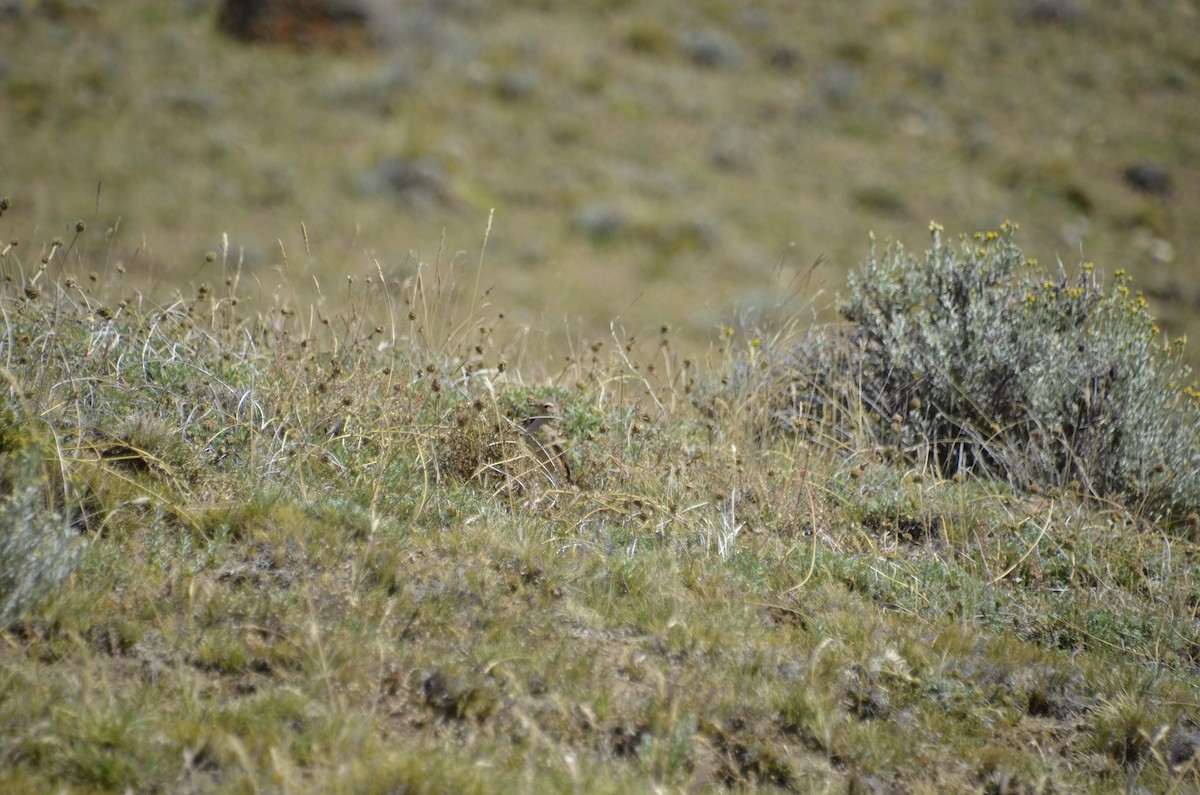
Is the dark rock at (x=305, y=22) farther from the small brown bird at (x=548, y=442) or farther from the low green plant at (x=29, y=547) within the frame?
the low green plant at (x=29, y=547)

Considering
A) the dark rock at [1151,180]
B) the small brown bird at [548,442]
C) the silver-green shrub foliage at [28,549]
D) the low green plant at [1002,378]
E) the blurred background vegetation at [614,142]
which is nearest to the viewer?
the silver-green shrub foliage at [28,549]

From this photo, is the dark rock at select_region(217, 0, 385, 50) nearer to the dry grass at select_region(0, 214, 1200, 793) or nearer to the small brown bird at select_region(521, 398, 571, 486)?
the dry grass at select_region(0, 214, 1200, 793)

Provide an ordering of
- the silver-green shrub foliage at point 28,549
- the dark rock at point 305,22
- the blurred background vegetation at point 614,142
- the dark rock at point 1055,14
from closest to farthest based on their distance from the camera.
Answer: the silver-green shrub foliage at point 28,549 < the blurred background vegetation at point 614,142 < the dark rock at point 305,22 < the dark rock at point 1055,14

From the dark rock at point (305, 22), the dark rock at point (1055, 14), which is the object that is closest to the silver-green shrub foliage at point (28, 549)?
the dark rock at point (305, 22)

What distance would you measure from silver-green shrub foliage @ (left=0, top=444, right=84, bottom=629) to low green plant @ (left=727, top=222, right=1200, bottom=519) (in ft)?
10.1

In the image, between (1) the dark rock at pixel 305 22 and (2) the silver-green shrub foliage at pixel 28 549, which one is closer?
(2) the silver-green shrub foliage at pixel 28 549

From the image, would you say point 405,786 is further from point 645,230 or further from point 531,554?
point 645,230

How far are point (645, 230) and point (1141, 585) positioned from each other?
1122 centimetres

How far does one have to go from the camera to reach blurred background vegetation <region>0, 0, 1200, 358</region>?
12633mm

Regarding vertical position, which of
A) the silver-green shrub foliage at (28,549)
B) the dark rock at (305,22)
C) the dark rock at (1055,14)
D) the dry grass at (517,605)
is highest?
the dark rock at (1055,14)

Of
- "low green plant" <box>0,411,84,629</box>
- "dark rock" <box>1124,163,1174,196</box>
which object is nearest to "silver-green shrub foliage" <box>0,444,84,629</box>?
"low green plant" <box>0,411,84,629</box>

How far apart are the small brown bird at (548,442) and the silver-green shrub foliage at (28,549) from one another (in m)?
1.68

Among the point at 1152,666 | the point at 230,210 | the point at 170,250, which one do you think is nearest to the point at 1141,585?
the point at 1152,666

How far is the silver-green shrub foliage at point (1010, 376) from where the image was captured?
4.48 metres
